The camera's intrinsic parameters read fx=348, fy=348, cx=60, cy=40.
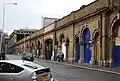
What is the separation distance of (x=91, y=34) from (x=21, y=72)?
33.1m

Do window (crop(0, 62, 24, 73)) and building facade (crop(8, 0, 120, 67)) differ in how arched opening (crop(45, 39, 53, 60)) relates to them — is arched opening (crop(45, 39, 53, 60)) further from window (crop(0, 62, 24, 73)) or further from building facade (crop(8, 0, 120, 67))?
window (crop(0, 62, 24, 73))

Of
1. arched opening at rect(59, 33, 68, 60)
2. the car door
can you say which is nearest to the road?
the car door

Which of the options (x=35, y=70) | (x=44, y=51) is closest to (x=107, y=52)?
(x=35, y=70)

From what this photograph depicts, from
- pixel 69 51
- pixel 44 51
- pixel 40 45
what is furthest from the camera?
pixel 40 45

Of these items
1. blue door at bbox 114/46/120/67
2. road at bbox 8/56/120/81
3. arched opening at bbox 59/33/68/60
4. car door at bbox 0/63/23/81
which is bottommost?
road at bbox 8/56/120/81

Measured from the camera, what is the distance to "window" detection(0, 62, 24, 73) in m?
12.4

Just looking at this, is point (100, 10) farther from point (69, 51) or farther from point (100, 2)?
point (69, 51)

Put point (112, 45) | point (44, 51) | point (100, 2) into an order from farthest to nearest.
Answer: point (44, 51)
point (100, 2)
point (112, 45)

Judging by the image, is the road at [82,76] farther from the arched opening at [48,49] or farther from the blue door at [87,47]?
the arched opening at [48,49]

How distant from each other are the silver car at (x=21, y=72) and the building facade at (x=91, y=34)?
48.0 ft

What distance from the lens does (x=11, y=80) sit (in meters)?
12.3

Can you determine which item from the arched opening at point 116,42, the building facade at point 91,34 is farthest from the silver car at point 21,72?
the arched opening at point 116,42

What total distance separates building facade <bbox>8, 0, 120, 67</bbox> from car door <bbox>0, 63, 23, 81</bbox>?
49.2ft

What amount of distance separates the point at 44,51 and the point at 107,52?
127 ft
